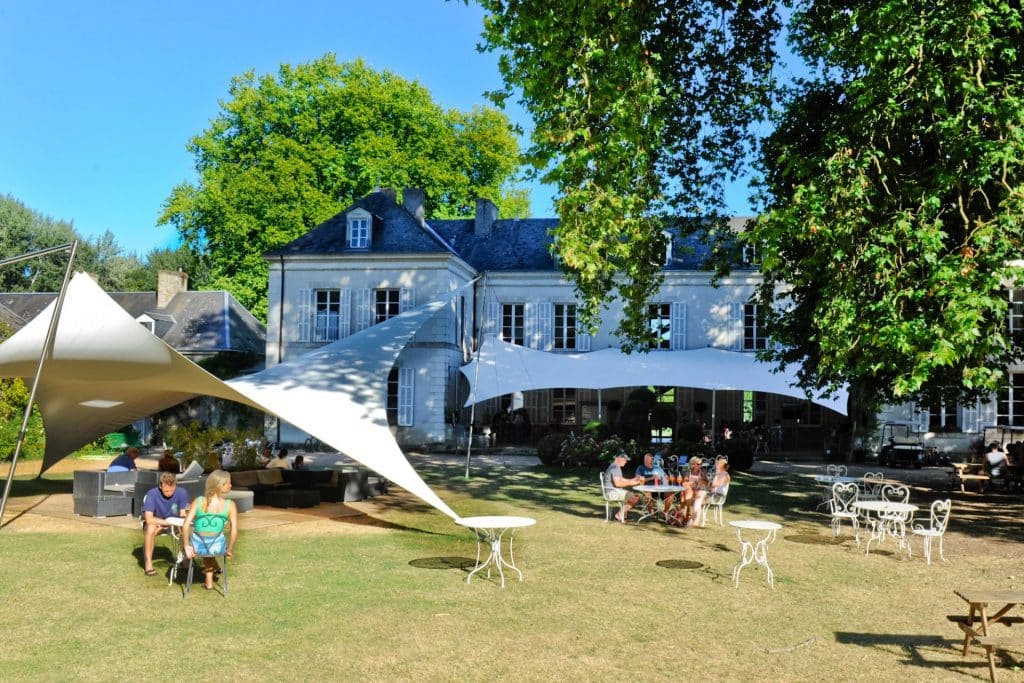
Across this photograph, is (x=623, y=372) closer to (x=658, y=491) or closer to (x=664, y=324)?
(x=664, y=324)

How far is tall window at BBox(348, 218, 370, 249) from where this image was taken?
82.9 feet

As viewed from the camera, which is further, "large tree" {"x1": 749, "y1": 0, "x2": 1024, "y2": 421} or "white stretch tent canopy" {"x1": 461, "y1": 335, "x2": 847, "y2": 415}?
"white stretch tent canopy" {"x1": 461, "y1": 335, "x2": 847, "y2": 415}

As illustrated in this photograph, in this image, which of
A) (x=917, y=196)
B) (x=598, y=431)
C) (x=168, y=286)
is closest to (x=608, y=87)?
(x=917, y=196)

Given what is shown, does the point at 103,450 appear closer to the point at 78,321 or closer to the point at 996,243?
the point at 78,321

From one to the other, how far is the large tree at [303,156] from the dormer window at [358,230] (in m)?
3.92

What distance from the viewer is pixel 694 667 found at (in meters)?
5.08

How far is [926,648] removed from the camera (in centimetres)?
557

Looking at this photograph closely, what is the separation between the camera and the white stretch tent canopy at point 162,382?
915 centimetres

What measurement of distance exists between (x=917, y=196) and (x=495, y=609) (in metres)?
6.32

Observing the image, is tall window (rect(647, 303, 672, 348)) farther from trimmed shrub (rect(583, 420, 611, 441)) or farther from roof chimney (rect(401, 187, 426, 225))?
roof chimney (rect(401, 187, 426, 225))

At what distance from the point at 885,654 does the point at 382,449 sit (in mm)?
5346

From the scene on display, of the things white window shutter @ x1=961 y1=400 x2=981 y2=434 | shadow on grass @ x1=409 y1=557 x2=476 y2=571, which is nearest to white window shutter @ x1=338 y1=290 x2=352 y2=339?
white window shutter @ x1=961 y1=400 x2=981 y2=434

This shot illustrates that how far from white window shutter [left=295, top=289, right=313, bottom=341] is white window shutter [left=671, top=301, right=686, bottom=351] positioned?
1030cm

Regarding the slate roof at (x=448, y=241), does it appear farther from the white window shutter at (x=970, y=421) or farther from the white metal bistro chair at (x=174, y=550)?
the white metal bistro chair at (x=174, y=550)
